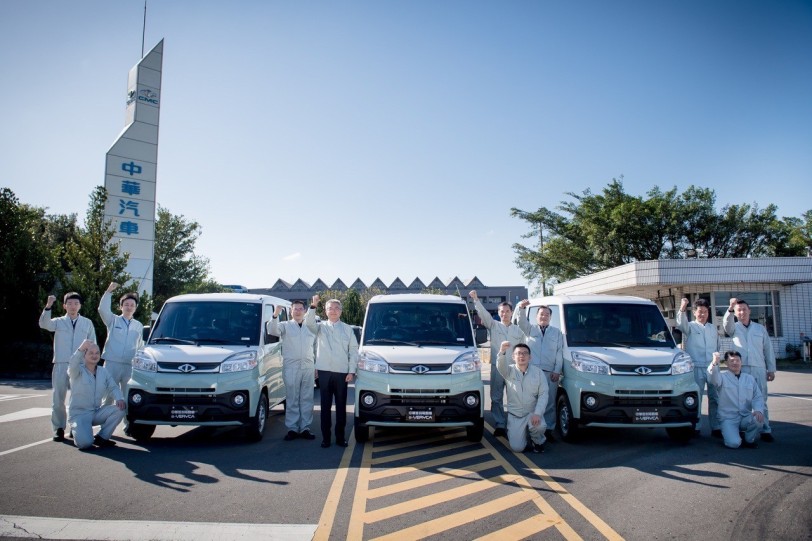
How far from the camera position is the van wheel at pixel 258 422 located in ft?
24.8

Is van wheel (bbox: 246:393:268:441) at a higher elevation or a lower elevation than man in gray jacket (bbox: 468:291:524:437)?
lower

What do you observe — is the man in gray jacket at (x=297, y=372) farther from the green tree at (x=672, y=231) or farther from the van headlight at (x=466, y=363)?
the green tree at (x=672, y=231)

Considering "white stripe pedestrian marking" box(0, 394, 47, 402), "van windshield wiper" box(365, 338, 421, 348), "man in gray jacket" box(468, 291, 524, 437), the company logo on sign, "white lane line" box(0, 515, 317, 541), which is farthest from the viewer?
the company logo on sign

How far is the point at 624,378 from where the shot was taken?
7.27 m

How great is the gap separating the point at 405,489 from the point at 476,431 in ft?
7.48

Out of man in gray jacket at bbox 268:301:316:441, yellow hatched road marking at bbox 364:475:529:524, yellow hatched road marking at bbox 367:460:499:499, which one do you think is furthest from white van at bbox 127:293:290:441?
yellow hatched road marking at bbox 364:475:529:524

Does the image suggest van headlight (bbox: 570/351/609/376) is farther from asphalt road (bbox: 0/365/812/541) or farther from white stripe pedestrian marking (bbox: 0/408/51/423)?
white stripe pedestrian marking (bbox: 0/408/51/423)

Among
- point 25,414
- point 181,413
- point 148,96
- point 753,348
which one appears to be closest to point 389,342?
point 181,413

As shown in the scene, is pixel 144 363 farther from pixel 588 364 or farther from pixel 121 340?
pixel 588 364

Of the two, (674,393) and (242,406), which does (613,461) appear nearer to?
(674,393)

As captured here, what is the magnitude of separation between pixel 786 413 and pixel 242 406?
10516 mm

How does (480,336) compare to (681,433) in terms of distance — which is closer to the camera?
(681,433)

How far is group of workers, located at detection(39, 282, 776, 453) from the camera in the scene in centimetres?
733

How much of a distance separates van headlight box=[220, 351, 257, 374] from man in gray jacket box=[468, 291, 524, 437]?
142 inches
